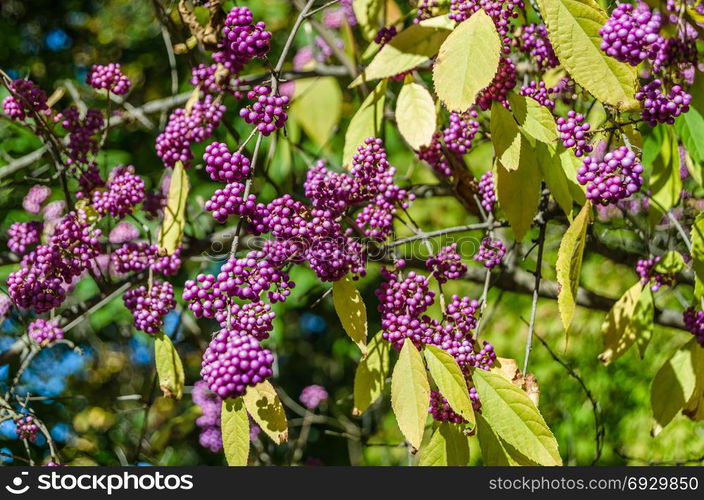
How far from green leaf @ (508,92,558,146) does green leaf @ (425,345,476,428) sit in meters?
0.40

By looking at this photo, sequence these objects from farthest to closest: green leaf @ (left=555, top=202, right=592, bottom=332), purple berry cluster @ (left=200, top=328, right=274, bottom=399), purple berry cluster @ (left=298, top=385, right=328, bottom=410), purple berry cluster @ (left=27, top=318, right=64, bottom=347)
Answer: purple berry cluster @ (left=298, top=385, right=328, bottom=410)
purple berry cluster @ (left=27, top=318, right=64, bottom=347)
green leaf @ (left=555, top=202, right=592, bottom=332)
purple berry cluster @ (left=200, top=328, right=274, bottom=399)

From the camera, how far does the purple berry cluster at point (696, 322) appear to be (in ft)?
4.59

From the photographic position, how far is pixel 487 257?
1436 mm

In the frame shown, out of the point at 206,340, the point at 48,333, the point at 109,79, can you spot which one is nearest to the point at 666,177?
the point at 109,79

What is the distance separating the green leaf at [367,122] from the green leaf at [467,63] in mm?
395

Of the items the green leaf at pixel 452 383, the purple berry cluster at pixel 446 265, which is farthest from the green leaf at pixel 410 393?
the purple berry cluster at pixel 446 265

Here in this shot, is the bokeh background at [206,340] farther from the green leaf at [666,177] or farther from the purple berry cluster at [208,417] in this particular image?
the green leaf at [666,177]

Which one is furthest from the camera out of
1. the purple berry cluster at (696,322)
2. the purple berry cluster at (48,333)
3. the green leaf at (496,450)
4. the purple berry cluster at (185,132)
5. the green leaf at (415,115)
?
the purple berry cluster at (48,333)

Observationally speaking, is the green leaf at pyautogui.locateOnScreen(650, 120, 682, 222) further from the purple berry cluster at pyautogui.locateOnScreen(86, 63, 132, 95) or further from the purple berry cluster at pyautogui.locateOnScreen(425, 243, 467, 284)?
the purple berry cluster at pyautogui.locateOnScreen(86, 63, 132, 95)

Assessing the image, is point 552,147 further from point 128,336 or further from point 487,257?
point 128,336

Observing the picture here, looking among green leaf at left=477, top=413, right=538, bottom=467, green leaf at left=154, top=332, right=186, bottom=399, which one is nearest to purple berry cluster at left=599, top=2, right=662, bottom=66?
green leaf at left=477, top=413, right=538, bottom=467

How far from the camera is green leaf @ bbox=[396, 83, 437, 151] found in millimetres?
1281

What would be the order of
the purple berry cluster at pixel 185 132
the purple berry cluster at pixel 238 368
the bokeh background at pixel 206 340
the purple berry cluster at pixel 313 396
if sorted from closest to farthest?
the purple berry cluster at pixel 238 368 < the purple berry cluster at pixel 185 132 < the bokeh background at pixel 206 340 < the purple berry cluster at pixel 313 396

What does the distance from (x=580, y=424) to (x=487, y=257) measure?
1.57 metres
